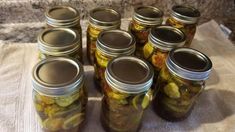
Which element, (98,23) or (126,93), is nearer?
(126,93)

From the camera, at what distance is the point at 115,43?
43 cm

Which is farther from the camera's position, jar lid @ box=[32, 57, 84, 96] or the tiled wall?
the tiled wall

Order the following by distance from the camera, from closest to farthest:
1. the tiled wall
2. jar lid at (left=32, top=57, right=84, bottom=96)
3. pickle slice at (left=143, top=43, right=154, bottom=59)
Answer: jar lid at (left=32, top=57, right=84, bottom=96) < pickle slice at (left=143, top=43, right=154, bottom=59) < the tiled wall

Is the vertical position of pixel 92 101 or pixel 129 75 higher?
pixel 129 75

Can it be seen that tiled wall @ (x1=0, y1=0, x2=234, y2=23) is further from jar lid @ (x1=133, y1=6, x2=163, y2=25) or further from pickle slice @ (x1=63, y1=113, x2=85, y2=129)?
pickle slice @ (x1=63, y1=113, x2=85, y2=129)

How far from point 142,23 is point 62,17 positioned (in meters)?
0.15

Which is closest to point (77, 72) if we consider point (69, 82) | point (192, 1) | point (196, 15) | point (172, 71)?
point (69, 82)

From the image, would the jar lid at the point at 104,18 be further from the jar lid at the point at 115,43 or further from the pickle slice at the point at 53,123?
the pickle slice at the point at 53,123

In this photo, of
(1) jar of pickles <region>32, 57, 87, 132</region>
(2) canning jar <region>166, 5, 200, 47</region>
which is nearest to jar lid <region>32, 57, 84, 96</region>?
(1) jar of pickles <region>32, 57, 87, 132</region>

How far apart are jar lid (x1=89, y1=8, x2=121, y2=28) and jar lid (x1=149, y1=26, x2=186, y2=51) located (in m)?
0.07

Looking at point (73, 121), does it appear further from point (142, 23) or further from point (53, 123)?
point (142, 23)

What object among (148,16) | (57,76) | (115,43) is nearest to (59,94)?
(57,76)

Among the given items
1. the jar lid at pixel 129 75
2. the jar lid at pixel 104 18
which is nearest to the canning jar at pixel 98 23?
the jar lid at pixel 104 18

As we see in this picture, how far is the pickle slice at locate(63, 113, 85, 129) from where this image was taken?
1.21 feet
